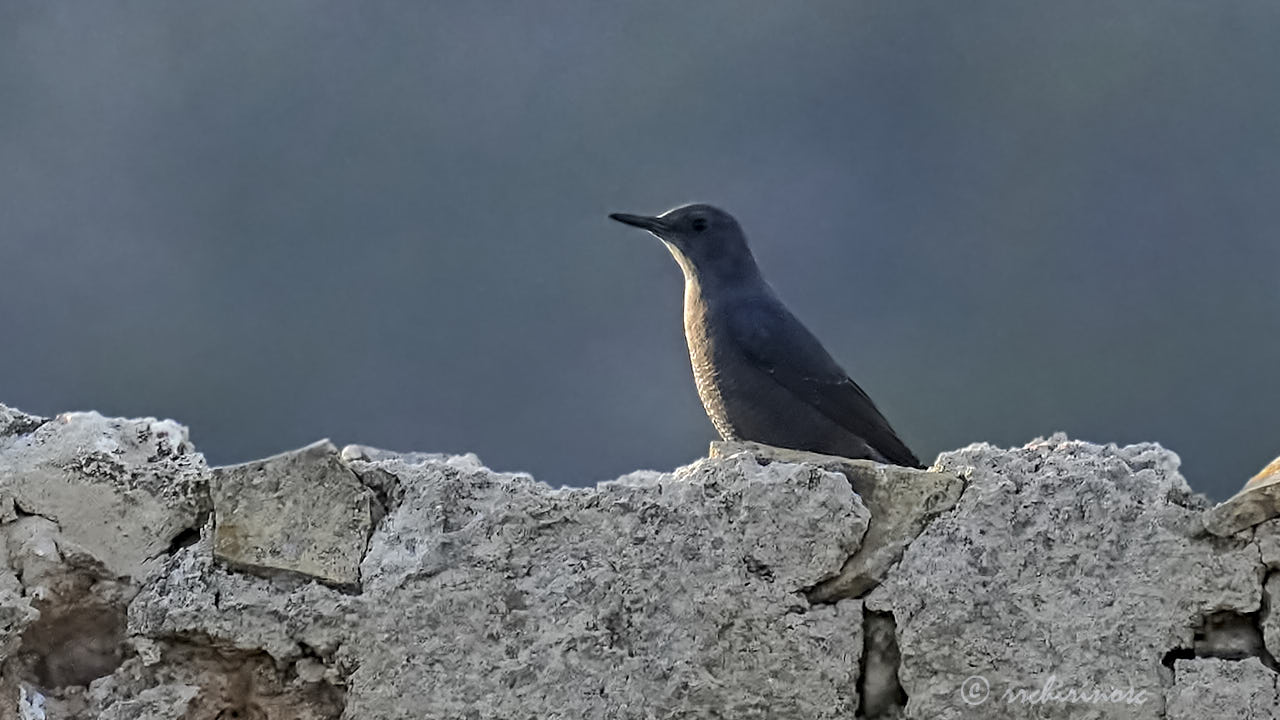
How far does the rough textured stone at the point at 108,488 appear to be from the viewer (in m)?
3.32

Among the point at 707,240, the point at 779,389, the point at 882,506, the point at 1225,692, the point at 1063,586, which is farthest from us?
the point at 707,240

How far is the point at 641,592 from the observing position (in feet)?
10.5

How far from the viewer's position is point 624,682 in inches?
123

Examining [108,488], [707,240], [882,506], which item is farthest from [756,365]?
[108,488]

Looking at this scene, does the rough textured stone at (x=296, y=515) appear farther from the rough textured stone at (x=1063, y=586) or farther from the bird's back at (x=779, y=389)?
the bird's back at (x=779, y=389)

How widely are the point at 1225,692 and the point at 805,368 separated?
169 cm

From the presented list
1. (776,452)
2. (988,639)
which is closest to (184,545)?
(776,452)

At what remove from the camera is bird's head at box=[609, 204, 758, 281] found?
181 inches

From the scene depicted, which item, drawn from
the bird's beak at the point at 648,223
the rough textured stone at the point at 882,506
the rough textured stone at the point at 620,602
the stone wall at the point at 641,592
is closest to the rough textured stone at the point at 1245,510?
the stone wall at the point at 641,592

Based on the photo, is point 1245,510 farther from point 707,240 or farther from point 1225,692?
point 707,240

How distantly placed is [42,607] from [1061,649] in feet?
7.55

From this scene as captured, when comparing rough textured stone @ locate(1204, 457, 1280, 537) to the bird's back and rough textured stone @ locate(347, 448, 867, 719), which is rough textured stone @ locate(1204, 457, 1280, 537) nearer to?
rough textured stone @ locate(347, 448, 867, 719)

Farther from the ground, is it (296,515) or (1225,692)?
(296,515)

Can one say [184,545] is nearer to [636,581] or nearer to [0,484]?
A: [0,484]
